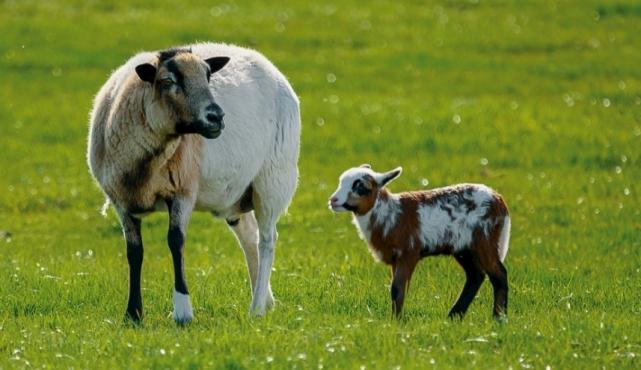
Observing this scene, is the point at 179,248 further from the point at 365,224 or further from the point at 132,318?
the point at 365,224

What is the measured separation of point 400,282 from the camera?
999 cm

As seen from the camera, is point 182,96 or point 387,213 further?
point 387,213

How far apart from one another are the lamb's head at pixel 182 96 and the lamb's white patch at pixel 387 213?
1416 millimetres

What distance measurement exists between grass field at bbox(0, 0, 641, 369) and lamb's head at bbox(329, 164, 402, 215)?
888 millimetres

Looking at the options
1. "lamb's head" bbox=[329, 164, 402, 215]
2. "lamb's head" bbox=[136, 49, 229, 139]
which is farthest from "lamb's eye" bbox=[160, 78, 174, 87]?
"lamb's head" bbox=[329, 164, 402, 215]

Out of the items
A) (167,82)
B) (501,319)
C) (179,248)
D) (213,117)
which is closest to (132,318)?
(179,248)

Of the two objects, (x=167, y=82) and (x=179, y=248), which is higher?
(x=167, y=82)

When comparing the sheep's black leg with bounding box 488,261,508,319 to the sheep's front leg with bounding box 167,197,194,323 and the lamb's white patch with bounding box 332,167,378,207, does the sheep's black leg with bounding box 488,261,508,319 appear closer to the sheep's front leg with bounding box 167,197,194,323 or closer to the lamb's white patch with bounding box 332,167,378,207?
the lamb's white patch with bounding box 332,167,378,207

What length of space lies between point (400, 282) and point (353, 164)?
10.5 meters

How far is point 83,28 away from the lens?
31156 mm

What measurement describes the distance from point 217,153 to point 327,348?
103 inches

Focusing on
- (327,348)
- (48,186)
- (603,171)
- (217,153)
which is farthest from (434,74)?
(327,348)

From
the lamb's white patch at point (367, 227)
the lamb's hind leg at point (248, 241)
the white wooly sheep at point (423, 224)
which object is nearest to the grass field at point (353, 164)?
the lamb's hind leg at point (248, 241)

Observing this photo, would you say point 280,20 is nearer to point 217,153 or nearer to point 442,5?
point 442,5
